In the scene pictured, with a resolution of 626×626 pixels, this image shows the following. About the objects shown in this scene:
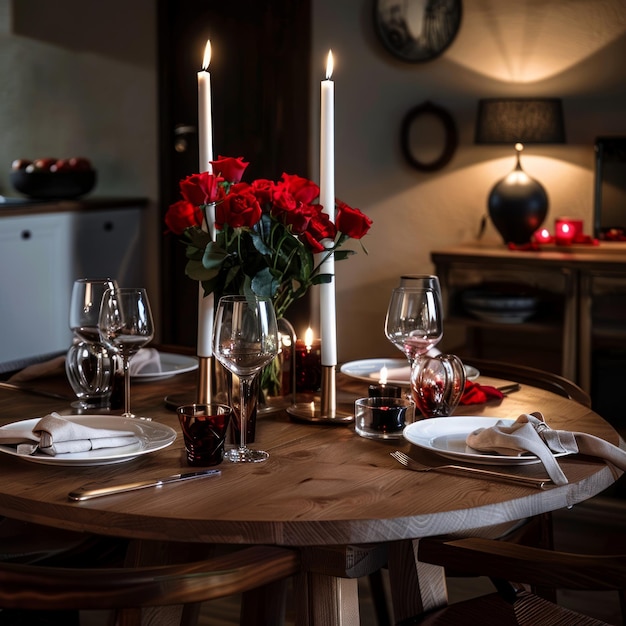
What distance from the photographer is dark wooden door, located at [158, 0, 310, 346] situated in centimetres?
448

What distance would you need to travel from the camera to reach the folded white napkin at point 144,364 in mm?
1991

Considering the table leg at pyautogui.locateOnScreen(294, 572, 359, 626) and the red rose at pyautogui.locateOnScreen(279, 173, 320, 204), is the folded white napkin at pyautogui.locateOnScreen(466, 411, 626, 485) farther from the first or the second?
the red rose at pyautogui.locateOnScreen(279, 173, 320, 204)

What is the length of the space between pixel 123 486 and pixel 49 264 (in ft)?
10.5

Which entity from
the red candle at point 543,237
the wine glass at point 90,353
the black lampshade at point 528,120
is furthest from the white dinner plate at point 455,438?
the red candle at point 543,237

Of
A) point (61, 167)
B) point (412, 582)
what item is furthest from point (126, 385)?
point (61, 167)

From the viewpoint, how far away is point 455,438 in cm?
152

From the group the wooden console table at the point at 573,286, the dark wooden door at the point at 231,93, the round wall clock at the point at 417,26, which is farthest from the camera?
the dark wooden door at the point at 231,93

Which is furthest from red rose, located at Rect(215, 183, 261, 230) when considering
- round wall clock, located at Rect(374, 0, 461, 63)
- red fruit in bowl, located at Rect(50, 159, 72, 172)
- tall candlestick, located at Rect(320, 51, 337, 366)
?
red fruit in bowl, located at Rect(50, 159, 72, 172)

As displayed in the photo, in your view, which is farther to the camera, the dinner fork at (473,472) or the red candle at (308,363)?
the red candle at (308,363)

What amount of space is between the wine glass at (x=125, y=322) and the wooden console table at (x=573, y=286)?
212 centimetres

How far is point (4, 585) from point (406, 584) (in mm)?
772

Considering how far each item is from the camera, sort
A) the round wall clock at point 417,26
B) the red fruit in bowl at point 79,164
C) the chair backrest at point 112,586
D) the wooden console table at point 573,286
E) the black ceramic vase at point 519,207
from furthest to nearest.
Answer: the red fruit in bowl at point 79,164
the round wall clock at point 417,26
the black ceramic vase at point 519,207
the wooden console table at point 573,286
the chair backrest at point 112,586

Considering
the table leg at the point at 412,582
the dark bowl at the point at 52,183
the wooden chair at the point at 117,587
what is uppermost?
the dark bowl at the point at 52,183

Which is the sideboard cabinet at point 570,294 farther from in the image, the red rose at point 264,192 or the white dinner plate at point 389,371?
the red rose at point 264,192
